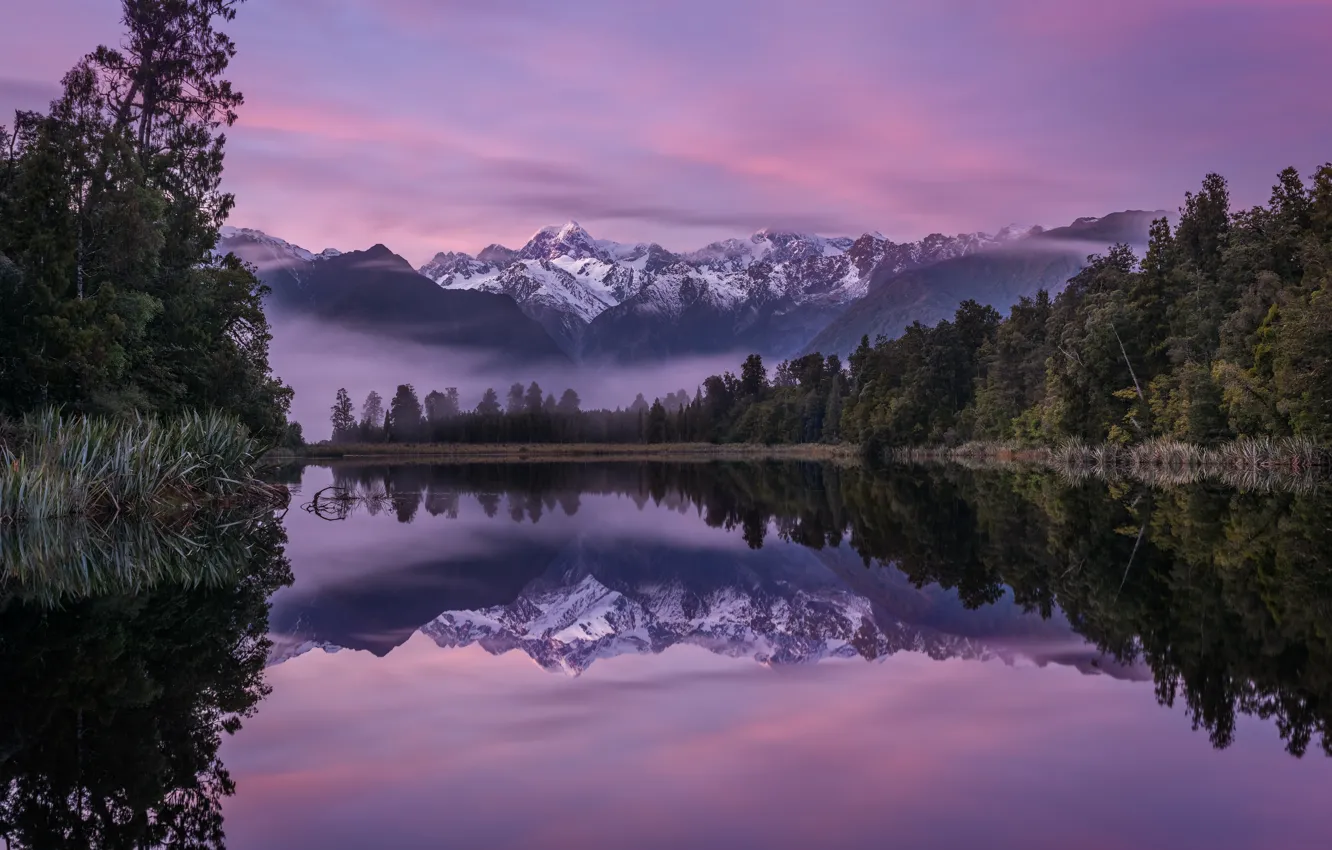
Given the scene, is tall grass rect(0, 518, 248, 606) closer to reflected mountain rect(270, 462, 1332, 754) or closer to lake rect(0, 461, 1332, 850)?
lake rect(0, 461, 1332, 850)

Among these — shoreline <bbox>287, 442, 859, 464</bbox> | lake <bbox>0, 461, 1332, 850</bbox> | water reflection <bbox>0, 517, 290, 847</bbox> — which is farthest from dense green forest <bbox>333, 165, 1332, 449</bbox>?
water reflection <bbox>0, 517, 290, 847</bbox>

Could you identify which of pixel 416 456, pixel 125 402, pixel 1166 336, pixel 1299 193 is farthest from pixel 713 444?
pixel 125 402

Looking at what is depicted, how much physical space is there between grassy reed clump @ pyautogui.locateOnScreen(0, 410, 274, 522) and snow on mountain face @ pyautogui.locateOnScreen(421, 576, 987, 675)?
13045mm

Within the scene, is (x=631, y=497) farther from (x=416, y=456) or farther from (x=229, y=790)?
(x=416, y=456)

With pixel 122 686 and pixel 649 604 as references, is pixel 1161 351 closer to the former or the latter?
pixel 649 604

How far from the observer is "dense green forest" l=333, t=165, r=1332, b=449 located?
50.2 m

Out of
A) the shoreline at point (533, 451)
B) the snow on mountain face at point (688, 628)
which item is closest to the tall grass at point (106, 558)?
the snow on mountain face at point (688, 628)

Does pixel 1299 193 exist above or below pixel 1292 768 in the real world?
above

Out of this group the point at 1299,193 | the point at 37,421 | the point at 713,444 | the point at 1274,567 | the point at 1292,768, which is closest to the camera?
the point at 1292,768

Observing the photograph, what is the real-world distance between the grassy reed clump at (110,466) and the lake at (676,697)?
1.78 meters

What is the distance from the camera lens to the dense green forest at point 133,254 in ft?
96.3

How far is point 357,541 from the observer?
93.4 ft

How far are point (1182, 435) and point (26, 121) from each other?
57122mm

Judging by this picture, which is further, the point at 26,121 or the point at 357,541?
the point at 26,121
